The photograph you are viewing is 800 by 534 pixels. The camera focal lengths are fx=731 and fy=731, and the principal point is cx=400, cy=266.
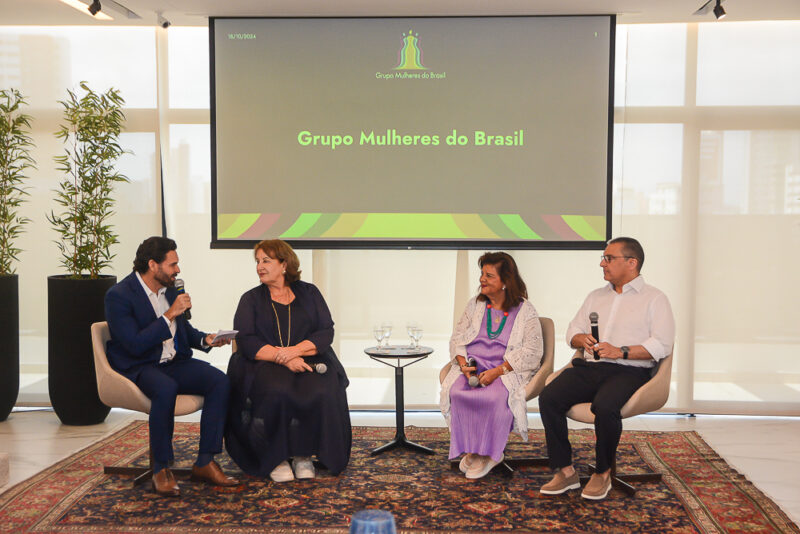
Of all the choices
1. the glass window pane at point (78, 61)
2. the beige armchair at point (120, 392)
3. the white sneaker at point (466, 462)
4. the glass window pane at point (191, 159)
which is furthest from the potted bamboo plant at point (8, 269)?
the white sneaker at point (466, 462)

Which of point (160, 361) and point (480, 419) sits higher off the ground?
point (160, 361)

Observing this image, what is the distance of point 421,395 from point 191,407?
2.33m

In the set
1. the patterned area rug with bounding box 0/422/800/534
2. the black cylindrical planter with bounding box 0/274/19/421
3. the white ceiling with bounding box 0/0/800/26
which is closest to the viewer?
the patterned area rug with bounding box 0/422/800/534

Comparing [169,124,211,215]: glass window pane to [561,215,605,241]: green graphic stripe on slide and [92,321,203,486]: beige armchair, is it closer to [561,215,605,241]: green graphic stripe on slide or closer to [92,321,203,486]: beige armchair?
[92,321,203,486]: beige armchair

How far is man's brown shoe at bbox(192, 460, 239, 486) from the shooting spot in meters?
3.99

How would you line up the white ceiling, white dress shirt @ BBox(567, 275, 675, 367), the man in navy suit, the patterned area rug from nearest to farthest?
the patterned area rug < the man in navy suit < white dress shirt @ BBox(567, 275, 675, 367) < the white ceiling

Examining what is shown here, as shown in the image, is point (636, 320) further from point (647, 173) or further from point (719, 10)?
point (719, 10)

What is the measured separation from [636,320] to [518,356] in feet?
2.29

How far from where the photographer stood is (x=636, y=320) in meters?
4.14

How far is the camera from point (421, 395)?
5953 mm

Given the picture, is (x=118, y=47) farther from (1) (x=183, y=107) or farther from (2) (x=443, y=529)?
(2) (x=443, y=529)

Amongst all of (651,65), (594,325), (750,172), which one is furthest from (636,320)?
(651,65)

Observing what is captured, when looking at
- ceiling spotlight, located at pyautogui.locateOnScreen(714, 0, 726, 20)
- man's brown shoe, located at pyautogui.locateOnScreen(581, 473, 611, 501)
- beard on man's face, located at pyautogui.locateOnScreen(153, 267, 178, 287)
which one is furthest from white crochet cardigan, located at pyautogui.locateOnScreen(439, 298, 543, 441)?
ceiling spotlight, located at pyautogui.locateOnScreen(714, 0, 726, 20)

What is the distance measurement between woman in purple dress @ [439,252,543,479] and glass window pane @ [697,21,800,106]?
257 centimetres
